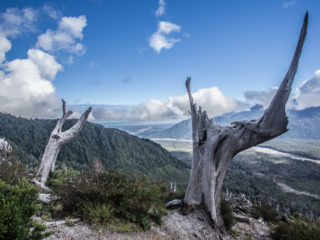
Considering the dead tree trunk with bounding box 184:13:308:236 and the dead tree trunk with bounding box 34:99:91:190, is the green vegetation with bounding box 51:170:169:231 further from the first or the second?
the dead tree trunk with bounding box 34:99:91:190

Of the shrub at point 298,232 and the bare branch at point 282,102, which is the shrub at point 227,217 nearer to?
the shrub at point 298,232

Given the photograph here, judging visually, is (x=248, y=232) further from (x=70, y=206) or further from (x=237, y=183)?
(x=237, y=183)

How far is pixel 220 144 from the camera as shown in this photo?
10.1 metres

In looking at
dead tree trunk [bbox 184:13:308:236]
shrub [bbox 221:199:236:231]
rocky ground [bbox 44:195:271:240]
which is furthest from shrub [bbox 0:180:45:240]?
shrub [bbox 221:199:236:231]

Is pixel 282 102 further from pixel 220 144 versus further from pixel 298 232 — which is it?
pixel 298 232

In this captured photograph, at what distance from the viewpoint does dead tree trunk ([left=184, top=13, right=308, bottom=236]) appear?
7590mm

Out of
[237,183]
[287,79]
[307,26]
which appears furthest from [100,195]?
[237,183]

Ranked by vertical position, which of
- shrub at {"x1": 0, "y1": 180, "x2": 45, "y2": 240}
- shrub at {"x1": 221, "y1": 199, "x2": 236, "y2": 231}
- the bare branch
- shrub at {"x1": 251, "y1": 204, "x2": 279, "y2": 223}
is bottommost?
shrub at {"x1": 251, "y1": 204, "x2": 279, "y2": 223}

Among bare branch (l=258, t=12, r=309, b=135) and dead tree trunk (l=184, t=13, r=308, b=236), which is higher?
bare branch (l=258, t=12, r=309, b=135)

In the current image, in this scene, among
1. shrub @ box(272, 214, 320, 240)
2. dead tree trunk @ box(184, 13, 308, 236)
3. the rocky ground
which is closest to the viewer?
the rocky ground

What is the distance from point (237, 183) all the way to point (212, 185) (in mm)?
168948

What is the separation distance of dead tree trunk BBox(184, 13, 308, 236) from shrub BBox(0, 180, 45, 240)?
740 centimetres

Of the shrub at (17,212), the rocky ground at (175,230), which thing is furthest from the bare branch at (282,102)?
the shrub at (17,212)

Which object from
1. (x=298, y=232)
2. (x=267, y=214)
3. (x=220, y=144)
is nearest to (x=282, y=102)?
(x=220, y=144)
